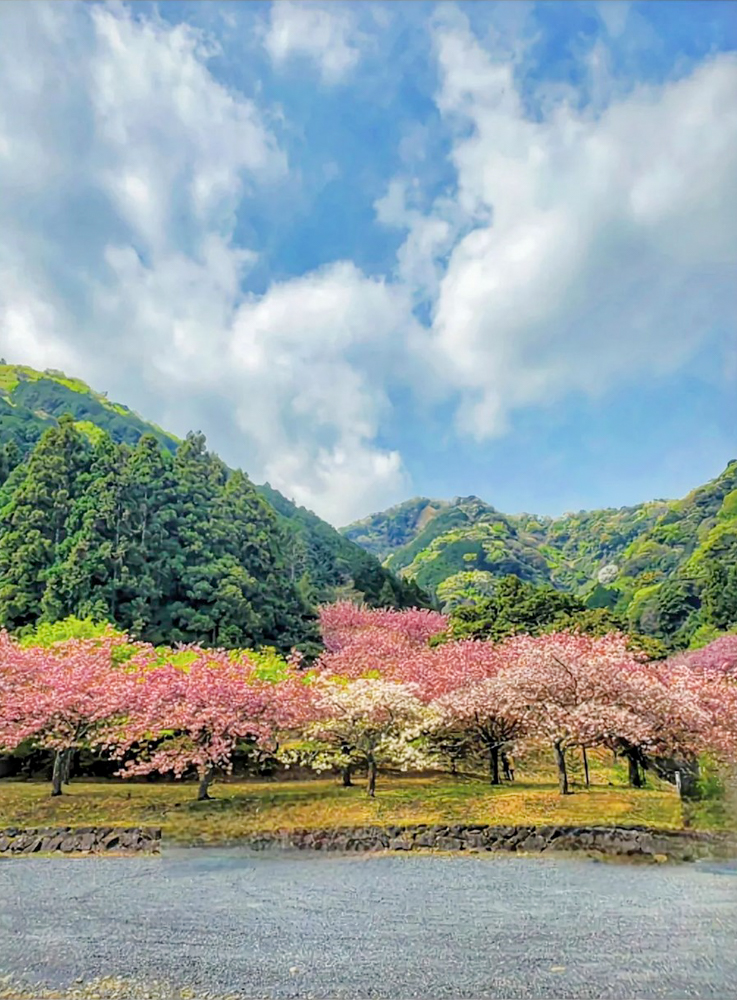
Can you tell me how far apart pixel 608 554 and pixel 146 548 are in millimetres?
66269

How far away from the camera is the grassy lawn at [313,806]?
11555 mm

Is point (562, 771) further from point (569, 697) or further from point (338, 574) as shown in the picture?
point (338, 574)

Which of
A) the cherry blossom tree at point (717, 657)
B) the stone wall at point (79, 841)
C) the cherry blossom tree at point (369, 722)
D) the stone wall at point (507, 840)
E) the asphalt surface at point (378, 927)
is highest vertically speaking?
the cherry blossom tree at point (717, 657)

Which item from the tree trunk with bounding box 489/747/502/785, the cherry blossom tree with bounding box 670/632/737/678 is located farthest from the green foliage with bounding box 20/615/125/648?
the cherry blossom tree with bounding box 670/632/737/678

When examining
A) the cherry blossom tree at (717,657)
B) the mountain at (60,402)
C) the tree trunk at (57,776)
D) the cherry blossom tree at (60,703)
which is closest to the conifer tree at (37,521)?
the cherry blossom tree at (60,703)

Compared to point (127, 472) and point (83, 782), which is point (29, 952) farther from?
point (127, 472)

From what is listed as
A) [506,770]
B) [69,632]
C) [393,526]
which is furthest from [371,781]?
[393,526]

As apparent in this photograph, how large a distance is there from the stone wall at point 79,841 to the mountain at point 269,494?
22859 millimetres

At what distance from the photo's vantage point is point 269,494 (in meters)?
66.5

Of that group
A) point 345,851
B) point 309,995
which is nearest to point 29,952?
point 309,995

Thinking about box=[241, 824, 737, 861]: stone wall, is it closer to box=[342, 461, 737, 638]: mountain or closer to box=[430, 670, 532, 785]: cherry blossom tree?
box=[430, 670, 532, 785]: cherry blossom tree

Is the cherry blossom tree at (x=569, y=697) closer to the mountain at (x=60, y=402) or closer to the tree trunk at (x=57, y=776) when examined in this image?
the tree trunk at (x=57, y=776)

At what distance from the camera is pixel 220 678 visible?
13625mm

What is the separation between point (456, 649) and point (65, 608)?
1391 centimetres
